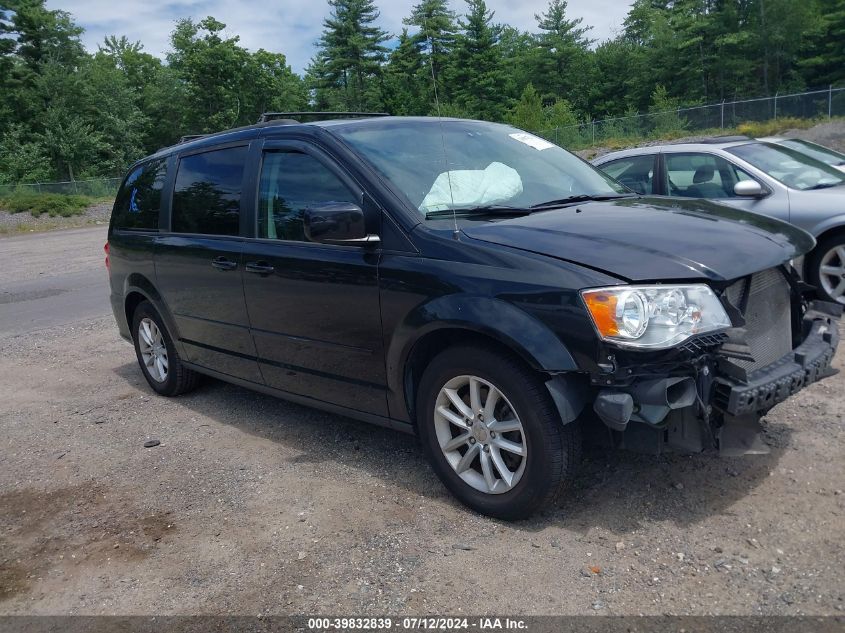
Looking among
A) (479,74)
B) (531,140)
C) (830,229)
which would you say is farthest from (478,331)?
(479,74)

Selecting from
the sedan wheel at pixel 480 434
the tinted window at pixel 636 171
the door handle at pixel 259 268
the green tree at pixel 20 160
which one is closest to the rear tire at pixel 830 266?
the tinted window at pixel 636 171

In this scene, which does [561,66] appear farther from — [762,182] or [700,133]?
[762,182]

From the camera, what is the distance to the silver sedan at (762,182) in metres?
6.93

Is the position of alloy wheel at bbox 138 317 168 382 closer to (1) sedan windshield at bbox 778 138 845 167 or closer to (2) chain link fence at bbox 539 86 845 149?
(1) sedan windshield at bbox 778 138 845 167

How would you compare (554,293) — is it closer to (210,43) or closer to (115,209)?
(115,209)

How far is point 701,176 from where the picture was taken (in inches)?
300

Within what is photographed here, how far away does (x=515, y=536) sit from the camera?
3.35m

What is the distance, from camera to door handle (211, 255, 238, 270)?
468 centimetres

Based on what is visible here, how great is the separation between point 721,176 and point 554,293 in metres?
5.24

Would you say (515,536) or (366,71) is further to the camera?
(366,71)

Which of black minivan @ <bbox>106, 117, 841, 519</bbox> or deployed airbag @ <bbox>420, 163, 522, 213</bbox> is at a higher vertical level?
deployed airbag @ <bbox>420, 163, 522, 213</bbox>

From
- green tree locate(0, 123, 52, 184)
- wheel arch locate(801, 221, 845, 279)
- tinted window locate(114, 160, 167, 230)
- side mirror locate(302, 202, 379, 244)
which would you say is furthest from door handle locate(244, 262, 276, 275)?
green tree locate(0, 123, 52, 184)

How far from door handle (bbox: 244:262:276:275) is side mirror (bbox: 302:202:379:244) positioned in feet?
2.63

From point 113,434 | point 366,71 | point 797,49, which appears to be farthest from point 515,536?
point 366,71
